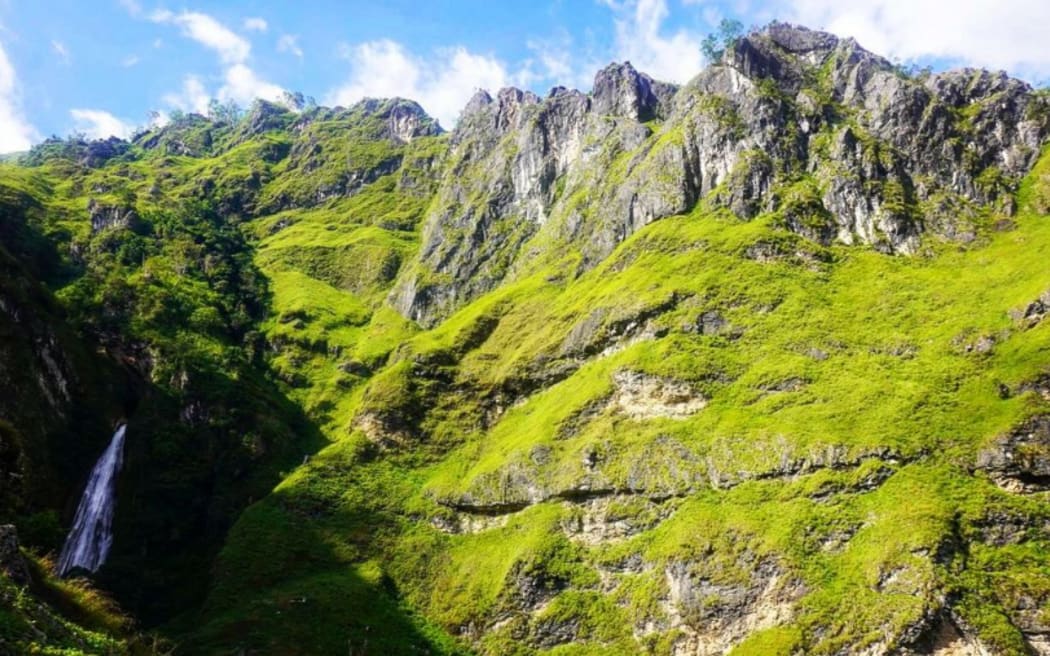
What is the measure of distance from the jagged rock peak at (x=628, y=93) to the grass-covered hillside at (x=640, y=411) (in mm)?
10920

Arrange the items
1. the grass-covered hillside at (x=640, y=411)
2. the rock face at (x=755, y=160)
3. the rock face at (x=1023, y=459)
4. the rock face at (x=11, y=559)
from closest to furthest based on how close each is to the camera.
A: the rock face at (x=11, y=559) → the rock face at (x=1023, y=459) → the grass-covered hillside at (x=640, y=411) → the rock face at (x=755, y=160)

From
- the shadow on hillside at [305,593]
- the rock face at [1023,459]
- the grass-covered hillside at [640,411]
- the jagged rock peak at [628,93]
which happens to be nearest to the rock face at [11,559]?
the grass-covered hillside at [640,411]

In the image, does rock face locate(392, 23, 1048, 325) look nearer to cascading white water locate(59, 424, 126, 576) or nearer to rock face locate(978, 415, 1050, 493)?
rock face locate(978, 415, 1050, 493)

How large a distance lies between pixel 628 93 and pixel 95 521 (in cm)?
11752

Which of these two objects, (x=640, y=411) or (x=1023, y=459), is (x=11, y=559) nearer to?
(x=640, y=411)

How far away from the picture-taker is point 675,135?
107188 millimetres

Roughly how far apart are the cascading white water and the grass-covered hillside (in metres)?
1.67

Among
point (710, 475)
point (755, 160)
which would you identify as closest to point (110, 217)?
point (755, 160)

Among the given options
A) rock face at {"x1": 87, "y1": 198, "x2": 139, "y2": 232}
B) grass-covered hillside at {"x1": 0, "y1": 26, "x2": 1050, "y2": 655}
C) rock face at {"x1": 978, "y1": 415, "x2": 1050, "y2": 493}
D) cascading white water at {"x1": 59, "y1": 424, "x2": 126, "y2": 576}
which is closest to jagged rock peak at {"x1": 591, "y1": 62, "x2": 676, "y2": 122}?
grass-covered hillside at {"x1": 0, "y1": 26, "x2": 1050, "y2": 655}

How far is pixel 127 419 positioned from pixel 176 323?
30.0 m

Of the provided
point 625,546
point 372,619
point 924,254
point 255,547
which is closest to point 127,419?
point 255,547

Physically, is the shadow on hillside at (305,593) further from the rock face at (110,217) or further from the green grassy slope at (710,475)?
the rock face at (110,217)

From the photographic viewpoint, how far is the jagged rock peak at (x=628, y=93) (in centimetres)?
13775

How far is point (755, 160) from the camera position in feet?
312
